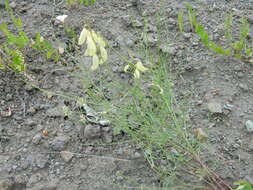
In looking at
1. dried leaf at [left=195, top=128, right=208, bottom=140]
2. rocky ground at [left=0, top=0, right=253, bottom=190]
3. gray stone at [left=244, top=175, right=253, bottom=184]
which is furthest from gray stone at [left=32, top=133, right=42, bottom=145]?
gray stone at [left=244, top=175, right=253, bottom=184]

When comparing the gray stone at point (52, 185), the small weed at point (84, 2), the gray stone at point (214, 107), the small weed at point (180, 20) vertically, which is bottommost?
the gray stone at point (52, 185)

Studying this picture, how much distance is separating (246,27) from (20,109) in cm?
149

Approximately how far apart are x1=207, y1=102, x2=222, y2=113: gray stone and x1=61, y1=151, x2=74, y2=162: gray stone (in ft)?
2.63

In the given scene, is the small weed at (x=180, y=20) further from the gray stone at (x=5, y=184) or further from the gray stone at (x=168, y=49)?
the gray stone at (x=5, y=184)

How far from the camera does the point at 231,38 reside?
244 centimetres

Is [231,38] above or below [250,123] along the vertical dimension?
above

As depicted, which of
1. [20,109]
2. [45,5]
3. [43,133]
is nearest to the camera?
[43,133]

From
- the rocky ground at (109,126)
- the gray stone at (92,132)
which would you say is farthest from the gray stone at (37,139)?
the gray stone at (92,132)

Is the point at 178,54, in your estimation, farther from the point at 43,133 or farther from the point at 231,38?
the point at 43,133

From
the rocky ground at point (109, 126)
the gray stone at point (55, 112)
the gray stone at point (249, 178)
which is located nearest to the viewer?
the gray stone at point (249, 178)

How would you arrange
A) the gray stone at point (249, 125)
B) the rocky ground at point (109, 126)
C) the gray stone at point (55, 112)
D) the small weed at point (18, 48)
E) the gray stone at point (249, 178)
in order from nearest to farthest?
the gray stone at point (249, 178)
the rocky ground at point (109, 126)
the gray stone at point (249, 125)
the gray stone at point (55, 112)
the small weed at point (18, 48)

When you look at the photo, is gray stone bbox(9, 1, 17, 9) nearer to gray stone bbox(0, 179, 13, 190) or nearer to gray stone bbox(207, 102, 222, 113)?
gray stone bbox(0, 179, 13, 190)

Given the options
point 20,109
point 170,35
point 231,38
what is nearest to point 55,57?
point 20,109

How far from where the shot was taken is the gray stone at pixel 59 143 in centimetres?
199
